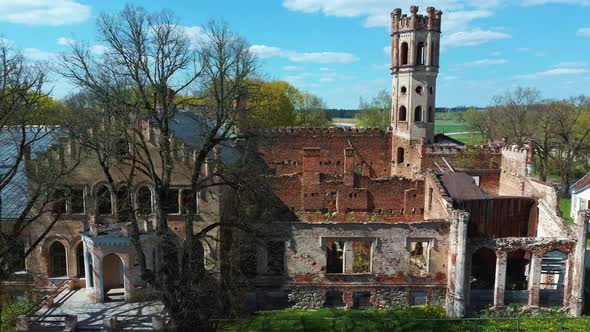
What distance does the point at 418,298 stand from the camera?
67.7ft

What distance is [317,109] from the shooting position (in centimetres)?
7425

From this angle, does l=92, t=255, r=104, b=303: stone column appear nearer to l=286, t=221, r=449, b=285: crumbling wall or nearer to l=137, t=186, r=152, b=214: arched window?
l=137, t=186, r=152, b=214: arched window

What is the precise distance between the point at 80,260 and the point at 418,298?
634 inches

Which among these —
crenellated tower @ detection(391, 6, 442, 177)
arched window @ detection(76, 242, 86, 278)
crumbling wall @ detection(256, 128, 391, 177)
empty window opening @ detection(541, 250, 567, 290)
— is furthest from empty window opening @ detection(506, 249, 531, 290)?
arched window @ detection(76, 242, 86, 278)

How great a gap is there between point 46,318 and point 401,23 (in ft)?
92.7

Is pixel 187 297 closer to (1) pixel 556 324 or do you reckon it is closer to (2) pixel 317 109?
(1) pixel 556 324

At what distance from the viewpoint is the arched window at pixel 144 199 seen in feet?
68.5

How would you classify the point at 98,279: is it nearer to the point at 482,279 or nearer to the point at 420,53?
the point at 482,279

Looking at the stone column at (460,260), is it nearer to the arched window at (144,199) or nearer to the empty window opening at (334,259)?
the empty window opening at (334,259)

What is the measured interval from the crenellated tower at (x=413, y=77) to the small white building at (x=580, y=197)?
1459 centimetres

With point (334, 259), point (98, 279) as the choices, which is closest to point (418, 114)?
point (334, 259)

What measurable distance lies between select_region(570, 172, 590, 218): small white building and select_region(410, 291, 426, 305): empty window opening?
23.6 m

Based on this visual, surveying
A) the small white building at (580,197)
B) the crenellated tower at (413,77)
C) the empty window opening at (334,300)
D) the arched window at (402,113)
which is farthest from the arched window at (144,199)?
the small white building at (580,197)

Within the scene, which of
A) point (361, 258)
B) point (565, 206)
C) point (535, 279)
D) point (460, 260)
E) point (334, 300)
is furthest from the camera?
point (565, 206)
